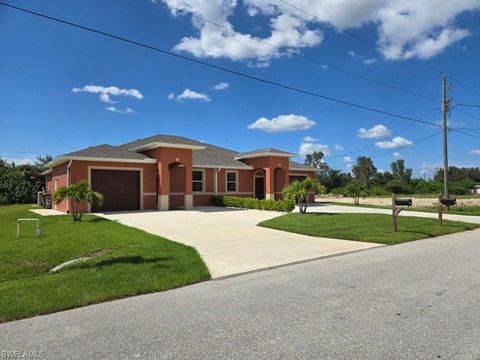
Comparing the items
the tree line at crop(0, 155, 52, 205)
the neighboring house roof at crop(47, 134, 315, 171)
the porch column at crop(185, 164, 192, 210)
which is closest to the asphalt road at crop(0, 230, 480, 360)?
the neighboring house roof at crop(47, 134, 315, 171)

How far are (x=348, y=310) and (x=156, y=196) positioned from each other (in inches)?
759

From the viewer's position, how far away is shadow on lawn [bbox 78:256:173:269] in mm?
7690

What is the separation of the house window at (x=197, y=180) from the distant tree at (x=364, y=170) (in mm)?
62020

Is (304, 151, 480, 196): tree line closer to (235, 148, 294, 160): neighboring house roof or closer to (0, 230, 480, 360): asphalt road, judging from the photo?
(235, 148, 294, 160): neighboring house roof

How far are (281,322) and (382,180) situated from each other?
268ft

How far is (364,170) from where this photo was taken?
85.2 m

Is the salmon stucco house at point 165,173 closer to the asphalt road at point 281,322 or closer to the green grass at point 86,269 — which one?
the green grass at point 86,269

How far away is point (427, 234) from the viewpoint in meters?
12.9

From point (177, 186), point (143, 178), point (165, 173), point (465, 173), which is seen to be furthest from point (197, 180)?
point (465, 173)

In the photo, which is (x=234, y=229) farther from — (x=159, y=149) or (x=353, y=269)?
(x=159, y=149)

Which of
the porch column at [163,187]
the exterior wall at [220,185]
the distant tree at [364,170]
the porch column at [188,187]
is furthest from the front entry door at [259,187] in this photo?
the distant tree at [364,170]

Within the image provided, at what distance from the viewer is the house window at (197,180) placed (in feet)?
88.7

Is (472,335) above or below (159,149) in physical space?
below

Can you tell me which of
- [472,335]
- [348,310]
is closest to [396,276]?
[348,310]
